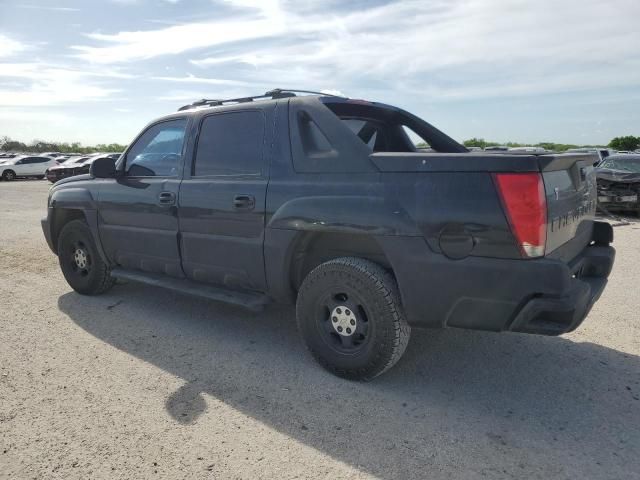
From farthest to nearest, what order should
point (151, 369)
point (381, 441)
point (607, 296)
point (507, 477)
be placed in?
1. point (607, 296)
2. point (151, 369)
3. point (381, 441)
4. point (507, 477)

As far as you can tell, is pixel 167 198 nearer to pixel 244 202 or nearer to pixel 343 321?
pixel 244 202

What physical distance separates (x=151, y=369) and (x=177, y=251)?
107 centimetres

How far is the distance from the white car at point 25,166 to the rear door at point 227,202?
3125cm

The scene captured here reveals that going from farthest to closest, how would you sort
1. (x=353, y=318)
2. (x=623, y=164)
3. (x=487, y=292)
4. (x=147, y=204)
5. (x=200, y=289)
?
(x=623, y=164), (x=147, y=204), (x=200, y=289), (x=353, y=318), (x=487, y=292)

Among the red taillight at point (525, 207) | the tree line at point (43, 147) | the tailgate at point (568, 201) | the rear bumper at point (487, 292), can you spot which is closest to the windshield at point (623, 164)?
the tailgate at point (568, 201)

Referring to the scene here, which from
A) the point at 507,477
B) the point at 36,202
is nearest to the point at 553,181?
the point at 507,477

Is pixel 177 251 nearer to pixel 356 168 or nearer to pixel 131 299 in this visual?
pixel 131 299

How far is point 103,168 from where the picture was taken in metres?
4.86

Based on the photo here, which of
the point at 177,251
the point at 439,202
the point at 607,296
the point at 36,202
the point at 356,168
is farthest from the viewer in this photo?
the point at 36,202

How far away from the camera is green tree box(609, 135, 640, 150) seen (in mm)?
38125

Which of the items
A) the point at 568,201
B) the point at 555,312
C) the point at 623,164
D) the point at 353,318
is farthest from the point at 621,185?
the point at 353,318

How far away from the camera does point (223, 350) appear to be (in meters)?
4.06

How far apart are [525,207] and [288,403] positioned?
1803 mm

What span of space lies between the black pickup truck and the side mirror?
23 mm
